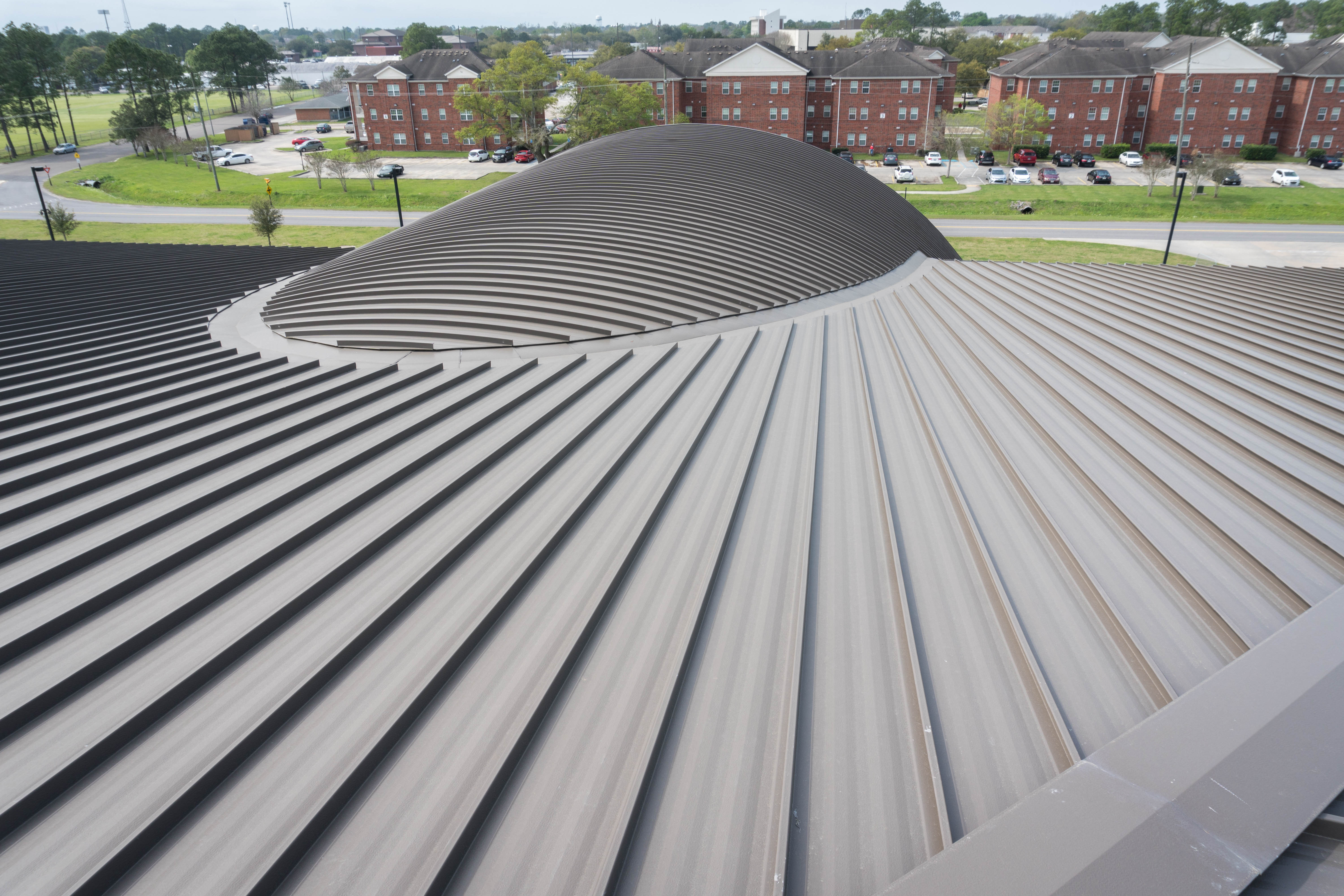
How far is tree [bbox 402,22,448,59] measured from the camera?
374 feet

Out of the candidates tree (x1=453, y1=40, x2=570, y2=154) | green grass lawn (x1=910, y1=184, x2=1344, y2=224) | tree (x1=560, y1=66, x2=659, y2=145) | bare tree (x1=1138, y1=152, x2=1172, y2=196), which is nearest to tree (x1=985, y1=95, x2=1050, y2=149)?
bare tree (x1=1138, y1=152, x2=1172, y2=196)

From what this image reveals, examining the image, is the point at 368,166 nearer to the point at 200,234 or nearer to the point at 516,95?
the point at 516,95

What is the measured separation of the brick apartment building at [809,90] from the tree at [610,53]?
7008mm

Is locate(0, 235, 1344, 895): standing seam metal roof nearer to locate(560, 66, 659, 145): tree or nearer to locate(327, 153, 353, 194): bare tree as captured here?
locate(327, 153, 353, 194): bare tree

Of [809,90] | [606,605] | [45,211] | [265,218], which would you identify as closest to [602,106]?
[809,90]

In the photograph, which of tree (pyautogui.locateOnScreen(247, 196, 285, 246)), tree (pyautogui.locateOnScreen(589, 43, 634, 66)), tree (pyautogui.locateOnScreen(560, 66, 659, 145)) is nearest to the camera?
tree (pyautogui.locateOnScreen(247, 196, 285, 246))

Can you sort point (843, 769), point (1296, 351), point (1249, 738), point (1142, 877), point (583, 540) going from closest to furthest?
point (1142, 877) → point (1249, 738) → point (843, 769) → point (583, 540) → point (1296, 351)

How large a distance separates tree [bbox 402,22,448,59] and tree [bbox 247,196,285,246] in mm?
91297

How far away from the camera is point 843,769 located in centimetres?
315

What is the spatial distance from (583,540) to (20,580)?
9.75ft

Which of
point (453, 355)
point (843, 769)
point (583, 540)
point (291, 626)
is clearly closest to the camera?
point (843, 769)

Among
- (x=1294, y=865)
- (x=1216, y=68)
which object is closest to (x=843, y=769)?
(x=1294, y=865)

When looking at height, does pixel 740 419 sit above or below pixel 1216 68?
below

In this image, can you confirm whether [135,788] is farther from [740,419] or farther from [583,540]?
[740,419]
